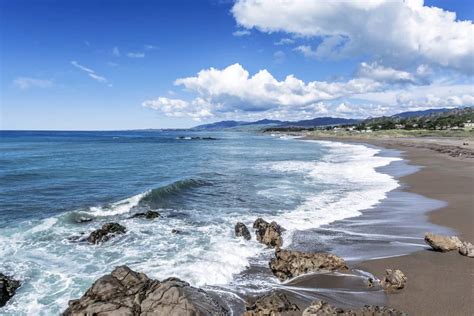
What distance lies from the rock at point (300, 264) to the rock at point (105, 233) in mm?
8274

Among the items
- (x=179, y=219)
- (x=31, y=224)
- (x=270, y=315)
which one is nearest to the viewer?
(x=270, y=315)

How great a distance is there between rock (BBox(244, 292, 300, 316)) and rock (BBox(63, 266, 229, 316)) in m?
0.73

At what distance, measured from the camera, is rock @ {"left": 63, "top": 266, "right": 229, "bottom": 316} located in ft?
27.4

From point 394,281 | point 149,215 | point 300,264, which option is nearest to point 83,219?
point 149,215

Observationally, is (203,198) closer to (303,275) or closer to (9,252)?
(9,252)

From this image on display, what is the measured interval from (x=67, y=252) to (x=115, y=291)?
23.0 ft

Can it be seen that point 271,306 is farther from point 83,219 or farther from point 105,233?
point 83,219

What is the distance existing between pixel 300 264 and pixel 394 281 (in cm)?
297

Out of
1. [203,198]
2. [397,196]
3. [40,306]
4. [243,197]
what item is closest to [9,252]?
[40,306]

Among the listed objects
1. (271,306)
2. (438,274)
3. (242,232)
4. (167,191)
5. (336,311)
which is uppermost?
(336,311)

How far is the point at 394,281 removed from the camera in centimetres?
1098

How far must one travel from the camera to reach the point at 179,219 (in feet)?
68.1

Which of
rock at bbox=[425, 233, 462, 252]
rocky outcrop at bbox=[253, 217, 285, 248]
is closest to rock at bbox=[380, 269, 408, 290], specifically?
rock at bbox=[425, 233, 462, 252]

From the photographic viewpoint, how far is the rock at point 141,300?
A: 27.4 ft
